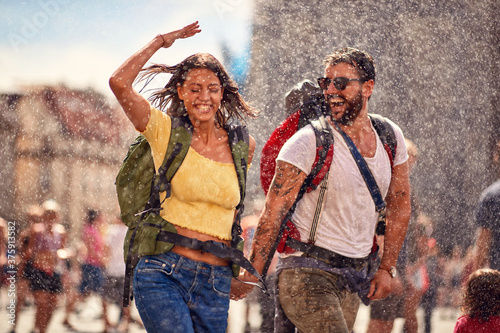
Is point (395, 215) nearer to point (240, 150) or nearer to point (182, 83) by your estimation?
point (240, 150)

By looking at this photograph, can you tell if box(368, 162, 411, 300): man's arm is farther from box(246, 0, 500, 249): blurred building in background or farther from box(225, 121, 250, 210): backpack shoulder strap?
box(246, 0, 500, 249): blurred building in background

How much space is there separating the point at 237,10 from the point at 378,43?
3.32m

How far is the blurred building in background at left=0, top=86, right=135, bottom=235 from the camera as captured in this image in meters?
14.4

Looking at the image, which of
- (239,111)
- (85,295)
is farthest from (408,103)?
(239,111)

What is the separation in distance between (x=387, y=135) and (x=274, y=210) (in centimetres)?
66

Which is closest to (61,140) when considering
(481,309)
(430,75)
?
(430,75)

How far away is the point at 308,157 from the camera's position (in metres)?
2.81

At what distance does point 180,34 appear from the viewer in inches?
112

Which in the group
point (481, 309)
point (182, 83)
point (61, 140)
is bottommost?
point (481, 309)

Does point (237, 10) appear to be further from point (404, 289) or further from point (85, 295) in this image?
point (404, 289)

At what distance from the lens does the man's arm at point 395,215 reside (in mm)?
3088

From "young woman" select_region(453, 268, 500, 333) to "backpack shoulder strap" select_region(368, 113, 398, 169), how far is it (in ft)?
3.76

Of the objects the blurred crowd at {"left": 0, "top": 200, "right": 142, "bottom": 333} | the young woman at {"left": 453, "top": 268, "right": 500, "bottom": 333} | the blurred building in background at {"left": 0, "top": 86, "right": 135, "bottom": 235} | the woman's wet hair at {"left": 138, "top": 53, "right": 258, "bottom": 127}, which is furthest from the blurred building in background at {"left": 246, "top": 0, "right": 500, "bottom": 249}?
the woman's wet hair at {"left": 138, "top": 53, "right": 258, "bottom": 127}

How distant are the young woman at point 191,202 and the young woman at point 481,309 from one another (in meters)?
Answer: 1.65
